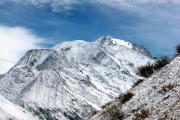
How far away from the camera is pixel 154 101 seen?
23.9 metres

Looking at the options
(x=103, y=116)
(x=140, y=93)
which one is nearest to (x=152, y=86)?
(x=140, y=93)

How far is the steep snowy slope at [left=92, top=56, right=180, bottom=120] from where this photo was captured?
21891mm

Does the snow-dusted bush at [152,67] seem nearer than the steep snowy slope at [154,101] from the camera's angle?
No

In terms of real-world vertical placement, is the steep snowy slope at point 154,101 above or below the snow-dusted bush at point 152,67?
below

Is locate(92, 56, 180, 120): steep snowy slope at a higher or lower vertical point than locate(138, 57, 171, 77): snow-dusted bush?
lower

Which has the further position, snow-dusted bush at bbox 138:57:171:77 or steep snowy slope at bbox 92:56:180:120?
snow-dusted bush at bbox 138:57:171:77

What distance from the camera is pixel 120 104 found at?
27109 millimetres

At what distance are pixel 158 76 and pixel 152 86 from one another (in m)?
1.29

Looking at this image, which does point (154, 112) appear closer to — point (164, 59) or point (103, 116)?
point (103, 116)

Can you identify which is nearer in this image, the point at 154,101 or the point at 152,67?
the point at 154,101

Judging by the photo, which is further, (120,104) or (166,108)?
(120,104)

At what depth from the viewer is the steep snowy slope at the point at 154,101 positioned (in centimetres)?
2189

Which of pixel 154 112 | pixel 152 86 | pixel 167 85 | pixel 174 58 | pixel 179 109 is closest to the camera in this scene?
pixel 179 109

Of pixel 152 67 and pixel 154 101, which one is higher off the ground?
pixel 152 67
